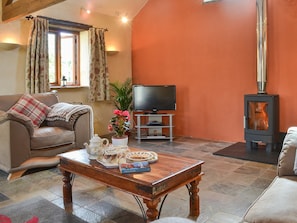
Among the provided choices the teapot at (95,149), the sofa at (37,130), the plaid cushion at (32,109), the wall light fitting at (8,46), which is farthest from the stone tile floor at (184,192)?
the wall light fitting at (8,46)

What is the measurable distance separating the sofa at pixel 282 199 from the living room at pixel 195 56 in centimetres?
283

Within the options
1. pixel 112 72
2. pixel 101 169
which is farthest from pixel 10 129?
pixel 112 72

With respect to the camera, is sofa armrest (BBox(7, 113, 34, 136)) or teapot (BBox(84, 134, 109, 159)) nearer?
teapot (BBox(84, 134, 109, 159))

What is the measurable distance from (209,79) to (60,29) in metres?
2.89

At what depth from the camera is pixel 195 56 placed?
5.46 metres

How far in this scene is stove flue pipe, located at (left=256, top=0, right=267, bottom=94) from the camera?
4395 mm

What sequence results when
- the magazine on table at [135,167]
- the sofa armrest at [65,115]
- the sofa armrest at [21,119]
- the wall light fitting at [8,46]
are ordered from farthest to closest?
the wall light fitting at [8,46] < the sofa armrest at [65,115] < the sofa armrest at [21,119] < the magazine on table at [135,167]

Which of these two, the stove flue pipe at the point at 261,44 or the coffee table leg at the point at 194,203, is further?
the stove flue pipe at the point at 261,44

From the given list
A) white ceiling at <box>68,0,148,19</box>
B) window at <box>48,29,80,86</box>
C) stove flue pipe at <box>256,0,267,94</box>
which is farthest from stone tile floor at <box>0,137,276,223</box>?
white ceiling at <box>68,0,148,19</box>

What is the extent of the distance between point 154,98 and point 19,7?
2.71 metres

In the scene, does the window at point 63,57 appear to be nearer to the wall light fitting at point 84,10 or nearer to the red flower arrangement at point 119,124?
the wall light fitting at point 84,10

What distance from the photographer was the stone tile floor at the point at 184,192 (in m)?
2.45

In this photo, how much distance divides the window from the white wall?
26 cm

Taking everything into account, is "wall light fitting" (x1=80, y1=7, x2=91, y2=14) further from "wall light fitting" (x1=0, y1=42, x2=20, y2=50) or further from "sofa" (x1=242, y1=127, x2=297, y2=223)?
"sofa" (x1=242, y1=127, x2=297, y2=223)
